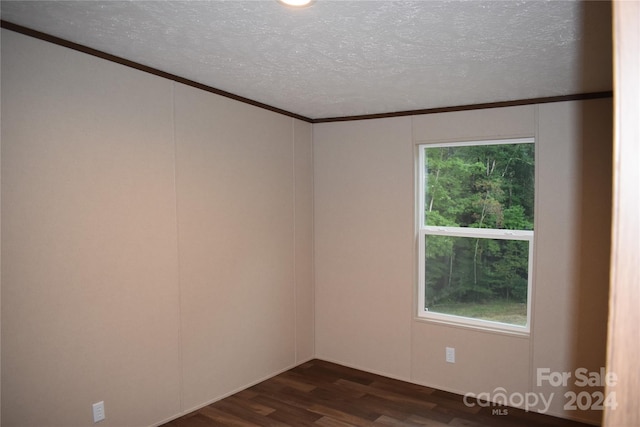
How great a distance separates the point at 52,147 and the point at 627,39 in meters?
2.58

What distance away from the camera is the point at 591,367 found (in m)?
3.22

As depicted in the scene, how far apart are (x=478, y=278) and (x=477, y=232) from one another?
417mm

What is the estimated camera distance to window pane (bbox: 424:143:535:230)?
11.8 ft

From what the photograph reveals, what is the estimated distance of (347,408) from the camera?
11.3ft

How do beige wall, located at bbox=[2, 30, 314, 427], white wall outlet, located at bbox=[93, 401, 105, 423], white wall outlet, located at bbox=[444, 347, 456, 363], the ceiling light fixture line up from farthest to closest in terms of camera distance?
1. white wall outlet, located at bbox=[444, 347, 456, 363]
2. white wall outlet, located at bbox=[93, 401, 105, 423]
3. beige wall, located at bbox=[2, 30, 314, 427]
4. the ceiling light fixture

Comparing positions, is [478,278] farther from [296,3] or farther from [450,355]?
[296,3]

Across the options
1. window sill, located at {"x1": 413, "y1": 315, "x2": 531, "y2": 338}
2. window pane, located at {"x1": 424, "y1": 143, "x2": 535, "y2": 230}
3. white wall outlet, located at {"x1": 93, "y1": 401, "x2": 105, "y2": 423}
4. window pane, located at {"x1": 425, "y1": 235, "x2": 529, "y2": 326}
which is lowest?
white wall outlet, located at {"x1": 93, "y1": 401, "x2": 105, "y2": 423}

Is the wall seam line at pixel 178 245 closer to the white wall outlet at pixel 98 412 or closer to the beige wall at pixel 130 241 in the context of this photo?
the beige wall at pixel 130 241

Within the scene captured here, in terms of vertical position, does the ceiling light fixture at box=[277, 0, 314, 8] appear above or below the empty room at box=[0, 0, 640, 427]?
above

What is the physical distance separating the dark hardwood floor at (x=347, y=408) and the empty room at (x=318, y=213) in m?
0.02

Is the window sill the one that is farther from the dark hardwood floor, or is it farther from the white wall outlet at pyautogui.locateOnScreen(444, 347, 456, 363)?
Answer: the dark hardwood floor

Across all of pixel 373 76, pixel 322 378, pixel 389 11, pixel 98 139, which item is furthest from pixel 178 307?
pixel 389 11

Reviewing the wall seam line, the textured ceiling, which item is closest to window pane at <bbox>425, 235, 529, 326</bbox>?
the textured ceiling

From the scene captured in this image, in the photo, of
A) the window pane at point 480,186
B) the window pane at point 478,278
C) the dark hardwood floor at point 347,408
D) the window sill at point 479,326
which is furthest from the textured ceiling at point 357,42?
the dark hardwood floor at point 347,408
